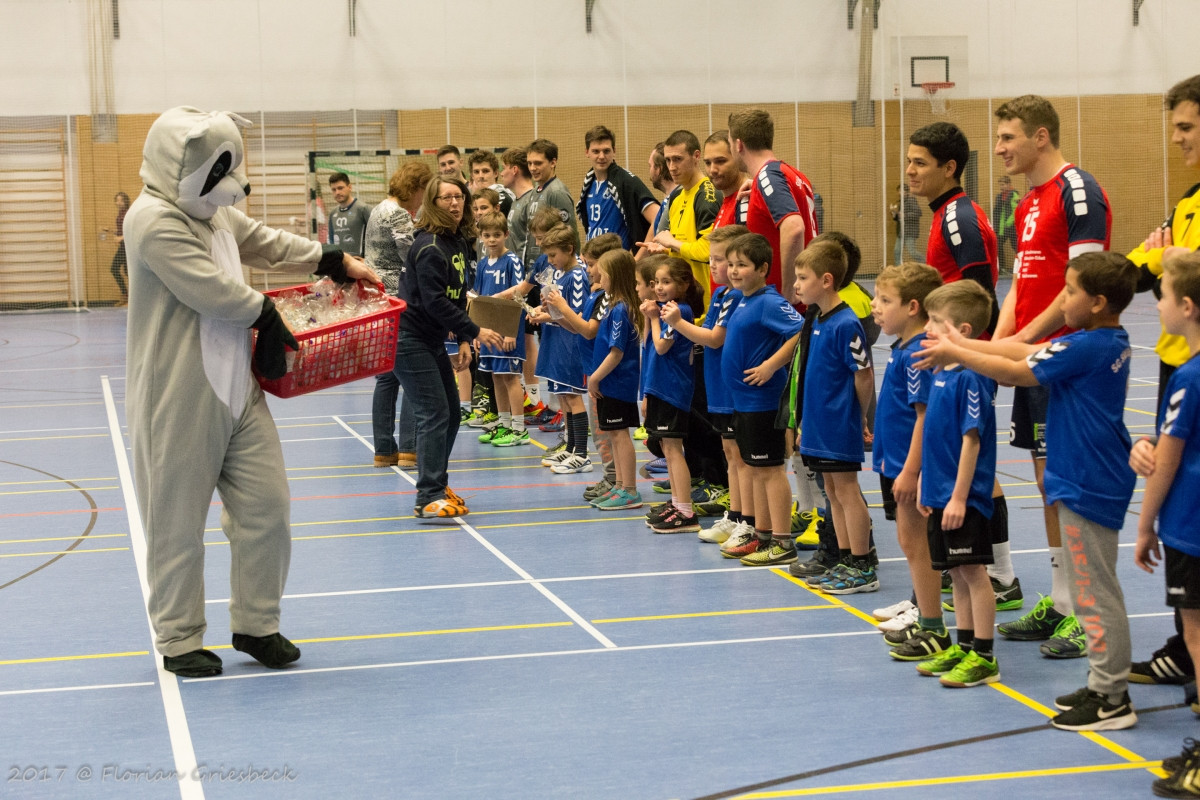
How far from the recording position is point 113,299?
22656mm

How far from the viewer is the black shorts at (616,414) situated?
741 cm

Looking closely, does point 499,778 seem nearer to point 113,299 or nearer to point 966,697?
point 966,697

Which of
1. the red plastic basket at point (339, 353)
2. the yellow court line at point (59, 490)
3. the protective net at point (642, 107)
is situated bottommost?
the yellow court line at point (59, 490)

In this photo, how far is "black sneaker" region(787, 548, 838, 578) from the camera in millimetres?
5859

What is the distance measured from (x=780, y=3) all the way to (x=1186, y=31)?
7943mm

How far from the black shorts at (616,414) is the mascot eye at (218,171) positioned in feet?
10.7

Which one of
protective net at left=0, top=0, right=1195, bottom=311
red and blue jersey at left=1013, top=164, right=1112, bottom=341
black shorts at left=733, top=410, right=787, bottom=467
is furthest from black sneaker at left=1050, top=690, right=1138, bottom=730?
protective net at left=0, top=0, right=1195, bottom=311

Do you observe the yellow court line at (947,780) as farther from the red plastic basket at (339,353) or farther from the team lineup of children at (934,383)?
the red plastic basket at (339,353)

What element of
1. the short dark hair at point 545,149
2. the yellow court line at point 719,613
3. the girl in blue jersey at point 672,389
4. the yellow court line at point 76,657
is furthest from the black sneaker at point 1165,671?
the short dark hair at point 545,149

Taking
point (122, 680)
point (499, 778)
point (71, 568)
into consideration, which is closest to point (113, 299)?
point (71, 568)

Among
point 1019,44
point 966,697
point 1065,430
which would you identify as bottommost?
point 966,697

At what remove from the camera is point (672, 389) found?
6.86m

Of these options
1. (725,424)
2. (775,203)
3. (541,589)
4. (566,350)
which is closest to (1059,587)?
(725,424)

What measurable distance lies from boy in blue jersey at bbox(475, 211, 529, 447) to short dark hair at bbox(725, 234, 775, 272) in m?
3.58
